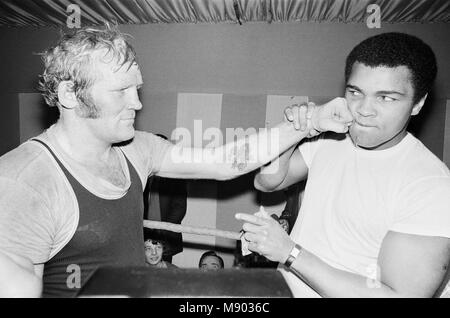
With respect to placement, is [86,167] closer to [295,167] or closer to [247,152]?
[247,152]

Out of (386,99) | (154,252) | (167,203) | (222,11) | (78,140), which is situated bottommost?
(154,252)

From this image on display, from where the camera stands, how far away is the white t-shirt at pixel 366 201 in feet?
4.61

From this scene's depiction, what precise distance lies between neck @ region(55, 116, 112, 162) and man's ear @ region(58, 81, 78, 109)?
0.07 metres

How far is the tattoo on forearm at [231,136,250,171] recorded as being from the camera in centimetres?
195

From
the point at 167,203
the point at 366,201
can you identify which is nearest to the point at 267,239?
the point at 366,201

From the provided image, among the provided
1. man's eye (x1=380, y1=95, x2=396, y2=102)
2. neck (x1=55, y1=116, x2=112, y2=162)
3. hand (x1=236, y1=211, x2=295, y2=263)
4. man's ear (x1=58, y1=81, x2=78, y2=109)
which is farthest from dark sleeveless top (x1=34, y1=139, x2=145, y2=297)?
man's eye (x1=380, y1=95, x2=396, y2=102)

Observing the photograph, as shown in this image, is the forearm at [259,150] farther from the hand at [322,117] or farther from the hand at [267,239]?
the hand at [267,239]

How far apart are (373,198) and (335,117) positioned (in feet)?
1.44

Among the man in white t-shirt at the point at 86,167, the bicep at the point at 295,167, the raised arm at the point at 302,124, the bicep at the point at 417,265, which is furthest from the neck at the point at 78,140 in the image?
the bicep at the point at 417,265

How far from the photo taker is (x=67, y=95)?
4.95 feet

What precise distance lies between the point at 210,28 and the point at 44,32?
260 cm

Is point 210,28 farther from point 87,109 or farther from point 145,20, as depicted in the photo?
point 87,109

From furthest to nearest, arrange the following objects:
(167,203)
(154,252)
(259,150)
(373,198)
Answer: (167,203) < (154,252) < (259,150) < (373,198)

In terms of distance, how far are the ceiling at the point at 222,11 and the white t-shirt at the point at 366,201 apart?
2856 millimetres
